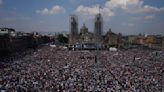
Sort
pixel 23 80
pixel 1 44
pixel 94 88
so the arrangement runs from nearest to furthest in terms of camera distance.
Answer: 1. pixel 94 88
2. pixel 23 80
3. pixel 1 44

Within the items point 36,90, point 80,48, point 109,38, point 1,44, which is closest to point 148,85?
point 36,90

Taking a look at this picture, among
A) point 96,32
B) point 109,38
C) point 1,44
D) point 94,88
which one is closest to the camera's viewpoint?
point 94,88

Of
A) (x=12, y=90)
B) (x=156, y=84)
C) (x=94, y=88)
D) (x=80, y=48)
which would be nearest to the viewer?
(x=12, y=90)

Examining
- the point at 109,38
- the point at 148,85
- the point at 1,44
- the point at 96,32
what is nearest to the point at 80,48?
the point at 1,44

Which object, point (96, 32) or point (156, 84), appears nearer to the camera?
point (156, 84)

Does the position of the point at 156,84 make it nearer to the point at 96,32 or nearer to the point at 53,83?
the point at 53,83

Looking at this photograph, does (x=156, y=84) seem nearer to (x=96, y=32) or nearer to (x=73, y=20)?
(x=96, y=32)

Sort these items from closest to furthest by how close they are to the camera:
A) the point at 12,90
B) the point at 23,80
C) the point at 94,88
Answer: the point at 12,90, the point at 94,88, the point at 23,80

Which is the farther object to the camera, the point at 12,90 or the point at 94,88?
the point at 94,88

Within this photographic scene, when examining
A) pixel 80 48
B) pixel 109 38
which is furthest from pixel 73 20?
pixel 80 48
